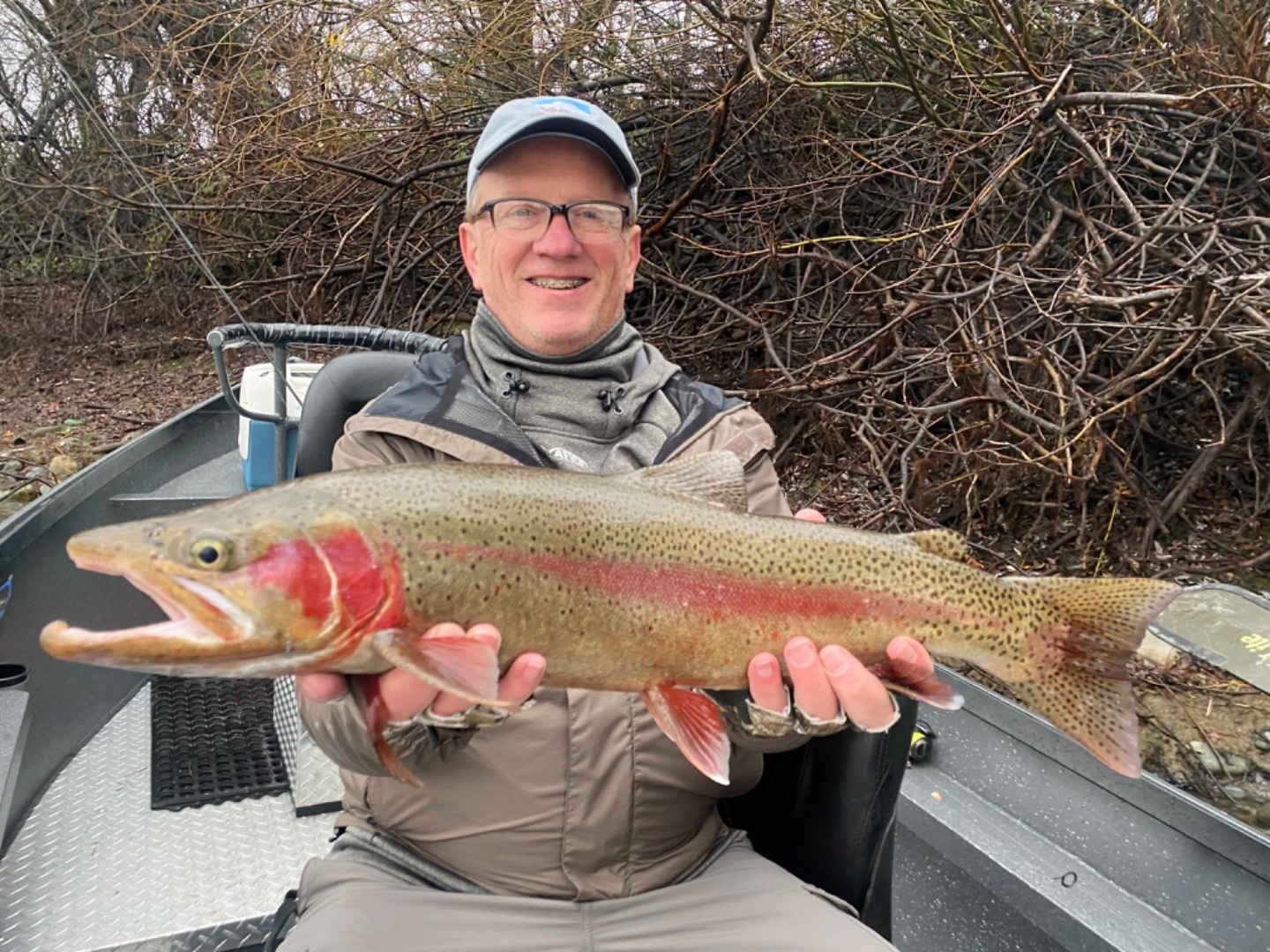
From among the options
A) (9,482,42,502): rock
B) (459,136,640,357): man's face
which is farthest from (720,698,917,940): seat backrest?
(9,482,42,502): rock

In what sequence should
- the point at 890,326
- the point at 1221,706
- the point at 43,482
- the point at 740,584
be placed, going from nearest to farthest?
1. the point at 740,584
2. the point at 1221,706
3. the point at 890,326
4. the point at 43,482

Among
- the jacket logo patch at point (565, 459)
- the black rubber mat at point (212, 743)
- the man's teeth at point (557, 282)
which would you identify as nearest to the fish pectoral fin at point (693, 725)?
the jacket logo patch at point (565, 459)

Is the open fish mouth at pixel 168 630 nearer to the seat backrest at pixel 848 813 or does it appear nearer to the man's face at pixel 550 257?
the man's face at pixel 550 257

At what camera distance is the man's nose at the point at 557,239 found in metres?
2.59

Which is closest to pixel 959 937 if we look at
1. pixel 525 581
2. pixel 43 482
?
pixel 525 581

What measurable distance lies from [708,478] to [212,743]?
2.56m

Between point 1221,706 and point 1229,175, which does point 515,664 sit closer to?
point 1221,706

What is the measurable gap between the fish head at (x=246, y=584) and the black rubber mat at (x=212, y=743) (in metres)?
1.98

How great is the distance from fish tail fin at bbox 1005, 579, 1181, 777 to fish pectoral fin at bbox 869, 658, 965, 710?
30cm

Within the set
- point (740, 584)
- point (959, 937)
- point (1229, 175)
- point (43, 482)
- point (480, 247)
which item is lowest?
point (43, 482)

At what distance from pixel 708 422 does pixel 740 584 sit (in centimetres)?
73

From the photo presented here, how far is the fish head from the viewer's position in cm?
153

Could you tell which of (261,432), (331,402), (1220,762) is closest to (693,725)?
(331,402)

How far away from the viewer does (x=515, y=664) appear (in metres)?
1.77
